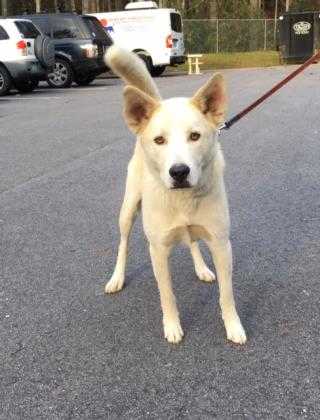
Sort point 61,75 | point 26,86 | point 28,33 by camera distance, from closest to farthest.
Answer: point 28,33, point 26,86, point 61,75

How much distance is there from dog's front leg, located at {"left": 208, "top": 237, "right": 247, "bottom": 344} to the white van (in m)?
17.9

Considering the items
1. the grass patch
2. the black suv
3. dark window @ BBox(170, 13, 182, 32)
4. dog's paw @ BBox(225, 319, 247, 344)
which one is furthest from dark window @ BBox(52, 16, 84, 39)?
dog's paw @ BBox(225, 319, 247, 344)

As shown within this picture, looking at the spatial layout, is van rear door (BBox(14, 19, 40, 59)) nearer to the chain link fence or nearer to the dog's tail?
the dog's tail

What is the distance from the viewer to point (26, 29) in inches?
604

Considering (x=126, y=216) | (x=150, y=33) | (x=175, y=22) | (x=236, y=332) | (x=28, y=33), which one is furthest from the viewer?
(x=175, y=22)

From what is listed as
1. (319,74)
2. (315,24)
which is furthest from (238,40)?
(319,74)

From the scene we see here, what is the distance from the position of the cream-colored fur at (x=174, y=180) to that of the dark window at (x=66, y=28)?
1493 cm

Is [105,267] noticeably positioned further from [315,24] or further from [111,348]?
[315,24]

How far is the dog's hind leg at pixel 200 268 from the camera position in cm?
367

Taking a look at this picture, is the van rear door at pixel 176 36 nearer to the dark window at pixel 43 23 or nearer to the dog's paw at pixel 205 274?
the dark window at pixel 43 23

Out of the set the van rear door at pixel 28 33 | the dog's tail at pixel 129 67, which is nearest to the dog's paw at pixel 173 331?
the dog's tail at pixel 129 67

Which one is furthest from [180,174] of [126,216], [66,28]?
[66,28]

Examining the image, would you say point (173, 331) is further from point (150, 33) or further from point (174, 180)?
point (150, 33)

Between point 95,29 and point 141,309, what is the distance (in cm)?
1575
